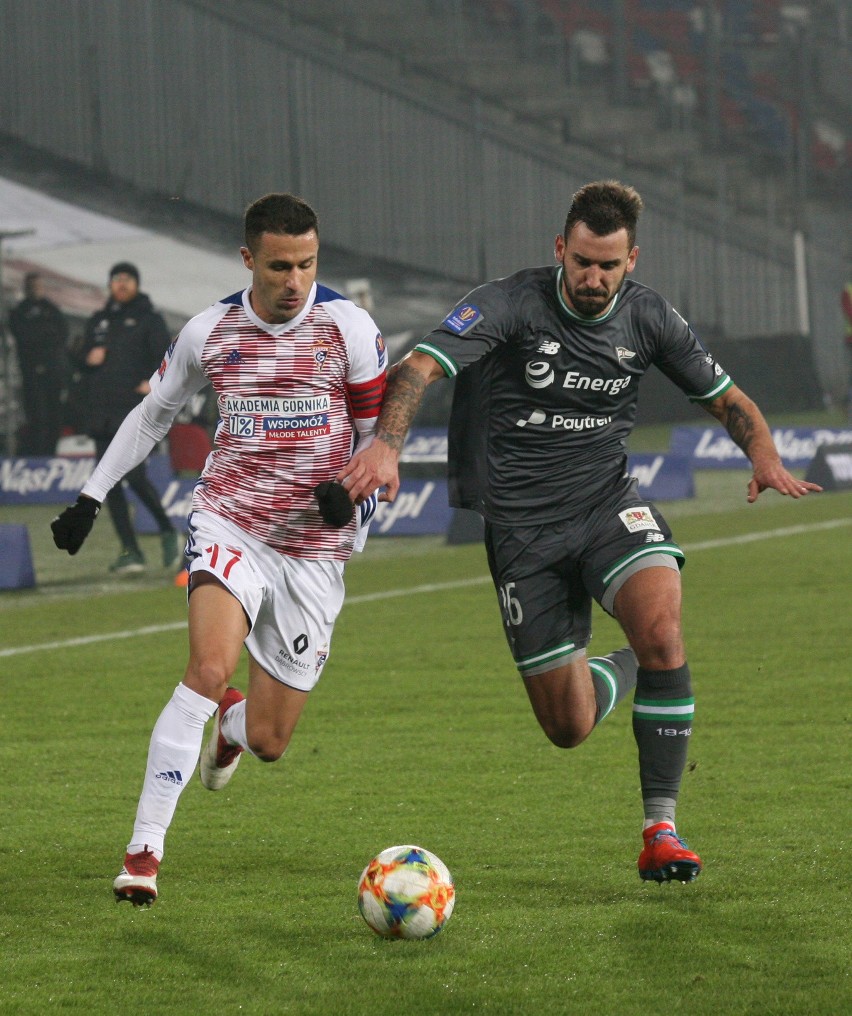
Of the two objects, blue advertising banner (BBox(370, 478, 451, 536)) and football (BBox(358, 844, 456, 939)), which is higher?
football (BBox(358, 844, 456, 939))

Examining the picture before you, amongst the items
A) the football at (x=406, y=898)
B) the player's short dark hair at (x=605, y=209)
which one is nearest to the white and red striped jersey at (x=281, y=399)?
the player's short dark hair at (x=605, y=209)

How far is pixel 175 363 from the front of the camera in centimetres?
546

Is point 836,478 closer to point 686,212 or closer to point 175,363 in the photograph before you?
point 686,212

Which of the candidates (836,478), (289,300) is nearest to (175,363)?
(289,300)

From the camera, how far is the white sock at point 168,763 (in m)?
4.86

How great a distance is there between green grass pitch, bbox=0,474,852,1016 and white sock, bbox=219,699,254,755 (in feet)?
0.87

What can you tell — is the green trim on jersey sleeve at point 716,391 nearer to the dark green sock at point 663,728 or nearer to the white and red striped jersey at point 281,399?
the dark green sock at point 663,728

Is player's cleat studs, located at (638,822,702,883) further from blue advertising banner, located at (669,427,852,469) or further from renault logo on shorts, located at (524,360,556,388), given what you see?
blue advertising banner, located at (669,427,852,469)

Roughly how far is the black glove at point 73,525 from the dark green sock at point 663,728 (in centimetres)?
170

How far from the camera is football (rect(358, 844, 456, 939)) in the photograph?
4.52 m

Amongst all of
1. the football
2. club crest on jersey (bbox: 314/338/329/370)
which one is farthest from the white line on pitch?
the football

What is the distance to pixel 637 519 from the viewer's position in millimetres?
5594

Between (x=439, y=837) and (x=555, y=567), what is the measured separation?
907 millimetres

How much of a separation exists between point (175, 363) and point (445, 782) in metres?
1.88
